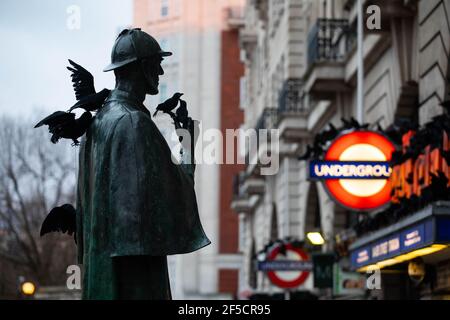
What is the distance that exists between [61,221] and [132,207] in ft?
3.49

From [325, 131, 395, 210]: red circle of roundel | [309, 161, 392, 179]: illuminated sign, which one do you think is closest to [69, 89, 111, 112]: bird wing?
[309, 161, 392, 179]: illuminated sign

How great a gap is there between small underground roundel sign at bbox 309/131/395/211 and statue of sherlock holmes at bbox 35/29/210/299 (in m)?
15.4

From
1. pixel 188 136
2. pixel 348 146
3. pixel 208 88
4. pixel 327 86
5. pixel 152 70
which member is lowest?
pixel 188 136

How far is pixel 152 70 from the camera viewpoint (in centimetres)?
834

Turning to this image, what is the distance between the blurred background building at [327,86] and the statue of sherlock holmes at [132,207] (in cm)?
1141

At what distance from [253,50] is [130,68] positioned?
196 ft

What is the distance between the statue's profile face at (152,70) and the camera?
8.29 metres

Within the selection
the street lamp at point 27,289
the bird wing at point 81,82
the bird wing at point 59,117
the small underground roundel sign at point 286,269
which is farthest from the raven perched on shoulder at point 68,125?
the small underground roundel sign at point 286,269

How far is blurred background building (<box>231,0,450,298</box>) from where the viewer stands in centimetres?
2323

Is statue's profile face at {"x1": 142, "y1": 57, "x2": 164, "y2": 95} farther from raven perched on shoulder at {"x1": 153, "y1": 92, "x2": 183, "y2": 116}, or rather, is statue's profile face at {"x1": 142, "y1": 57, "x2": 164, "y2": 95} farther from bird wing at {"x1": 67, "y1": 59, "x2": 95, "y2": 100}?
bird wing at {"x1": 67, "y1": 59, "x2": 95, "y2": 100}

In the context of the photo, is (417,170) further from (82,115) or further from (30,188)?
(30,188)

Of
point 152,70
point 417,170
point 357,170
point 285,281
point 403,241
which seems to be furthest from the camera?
point 285,281

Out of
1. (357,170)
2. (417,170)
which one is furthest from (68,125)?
(357,170)
